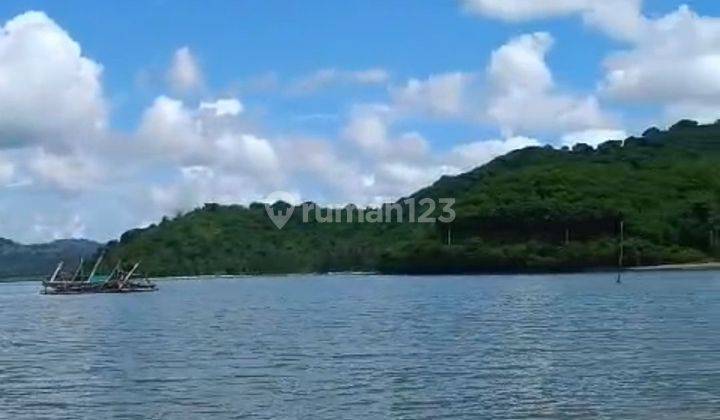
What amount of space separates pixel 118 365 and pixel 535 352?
1926 cm

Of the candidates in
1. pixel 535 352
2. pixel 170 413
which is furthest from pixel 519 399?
pixel 535 352

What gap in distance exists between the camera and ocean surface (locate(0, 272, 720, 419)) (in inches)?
1439

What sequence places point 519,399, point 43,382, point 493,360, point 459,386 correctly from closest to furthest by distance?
point 519,399 → point 459,386 → point 43,382 → point 493,360

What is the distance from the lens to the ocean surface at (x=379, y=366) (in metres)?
36.6

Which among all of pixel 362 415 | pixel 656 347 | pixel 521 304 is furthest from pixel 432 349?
pixel 521 304

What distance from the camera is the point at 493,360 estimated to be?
5128cm

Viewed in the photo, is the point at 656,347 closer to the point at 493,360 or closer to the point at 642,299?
the point at 493,360

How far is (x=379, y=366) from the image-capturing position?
161ft

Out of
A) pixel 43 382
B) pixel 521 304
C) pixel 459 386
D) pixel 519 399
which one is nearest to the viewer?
pixel 519 399

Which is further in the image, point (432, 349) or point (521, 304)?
point (521, 304)

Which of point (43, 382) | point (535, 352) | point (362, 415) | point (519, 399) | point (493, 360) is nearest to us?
point (362, 415)

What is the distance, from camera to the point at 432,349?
5784 centimetres

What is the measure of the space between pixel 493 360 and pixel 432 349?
6.94 m

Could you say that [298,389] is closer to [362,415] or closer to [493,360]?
[362,415]
